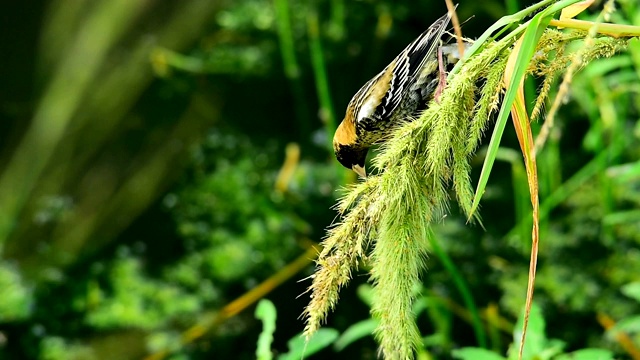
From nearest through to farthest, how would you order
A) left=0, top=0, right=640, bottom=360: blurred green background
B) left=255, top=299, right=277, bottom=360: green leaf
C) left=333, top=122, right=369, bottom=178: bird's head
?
left=255, top=299, right=277, bottom=360: green leaf
left=333, top=122, right=369, bottom=178: bird's head
left=0, top=0, right=640, bottom=360: blurred green background

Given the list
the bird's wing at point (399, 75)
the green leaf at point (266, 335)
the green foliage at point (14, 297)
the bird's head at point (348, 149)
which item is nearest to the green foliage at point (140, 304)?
the green foliage at point (14, 297)

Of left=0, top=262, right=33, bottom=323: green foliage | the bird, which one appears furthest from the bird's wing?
left=0, top=262, right=33, bottom=323: green foliage

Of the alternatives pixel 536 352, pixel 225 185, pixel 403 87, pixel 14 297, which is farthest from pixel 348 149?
pixel 14 297

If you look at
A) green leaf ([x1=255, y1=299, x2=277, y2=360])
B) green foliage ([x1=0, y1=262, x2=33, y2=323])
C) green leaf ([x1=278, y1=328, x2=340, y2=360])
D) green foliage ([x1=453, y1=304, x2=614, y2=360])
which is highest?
green foliage ([x1=0, y1=262, x2=33, y2=323])

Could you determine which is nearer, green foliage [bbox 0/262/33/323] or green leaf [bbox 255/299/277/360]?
green leaf [bbox 255/299/277/360]

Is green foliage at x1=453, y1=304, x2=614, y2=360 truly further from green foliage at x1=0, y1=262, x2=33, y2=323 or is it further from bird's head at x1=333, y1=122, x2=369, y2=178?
green foliage at x1=0, y1=262, x2=33, y2=323

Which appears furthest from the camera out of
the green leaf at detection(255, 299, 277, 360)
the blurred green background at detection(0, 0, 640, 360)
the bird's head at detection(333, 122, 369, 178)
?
the blurred green background at detection(0, 0, 640, 360)

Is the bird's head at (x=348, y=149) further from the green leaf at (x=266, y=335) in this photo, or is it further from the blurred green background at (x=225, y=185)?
the blurred green background at (x=225, y=185)
